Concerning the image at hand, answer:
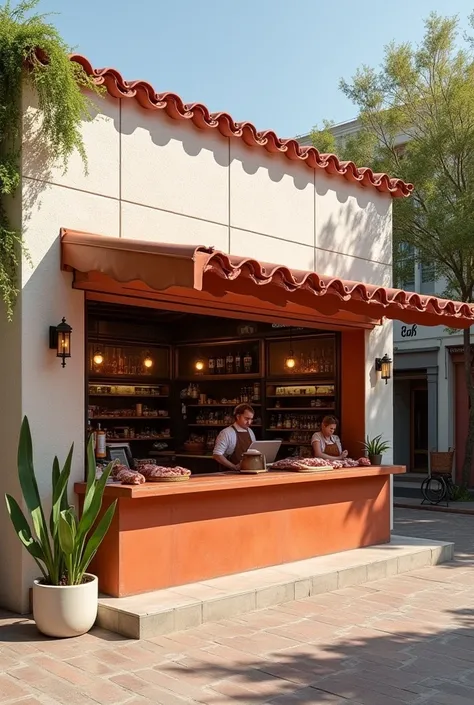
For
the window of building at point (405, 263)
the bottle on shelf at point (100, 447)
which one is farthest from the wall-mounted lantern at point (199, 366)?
the window of building at point (405, 263)

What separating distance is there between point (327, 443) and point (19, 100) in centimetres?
562

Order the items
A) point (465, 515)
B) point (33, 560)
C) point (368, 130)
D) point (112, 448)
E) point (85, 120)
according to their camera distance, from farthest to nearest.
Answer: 1. point (368, 130)
2. point (465, 515)
3. point (112, 448)
4. point (85, 120)
5. point (33, 560)

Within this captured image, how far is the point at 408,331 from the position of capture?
21.0 m

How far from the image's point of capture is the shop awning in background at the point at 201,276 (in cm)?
612

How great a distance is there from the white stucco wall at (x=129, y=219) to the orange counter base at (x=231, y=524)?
78 centimetres

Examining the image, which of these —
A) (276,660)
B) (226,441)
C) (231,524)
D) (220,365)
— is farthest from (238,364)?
(276,660)

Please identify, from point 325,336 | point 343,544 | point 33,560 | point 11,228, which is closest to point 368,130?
point 325,336

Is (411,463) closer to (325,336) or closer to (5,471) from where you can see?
(325,336)

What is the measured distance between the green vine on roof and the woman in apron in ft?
15.1

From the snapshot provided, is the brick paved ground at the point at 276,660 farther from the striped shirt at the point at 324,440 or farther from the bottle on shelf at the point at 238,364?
the bottle on shelf at the point at 238,364

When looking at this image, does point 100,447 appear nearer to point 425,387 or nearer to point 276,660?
point 276,660

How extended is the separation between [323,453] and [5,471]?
4401 millimetres

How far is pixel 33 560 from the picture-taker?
6.93 m

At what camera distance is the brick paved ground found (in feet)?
16.5
